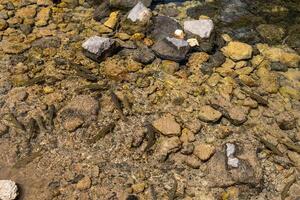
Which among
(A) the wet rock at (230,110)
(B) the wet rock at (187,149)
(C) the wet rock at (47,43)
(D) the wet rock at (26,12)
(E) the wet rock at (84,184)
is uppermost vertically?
(D) the wet rock at (26,12)

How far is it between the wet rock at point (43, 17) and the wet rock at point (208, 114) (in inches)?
149

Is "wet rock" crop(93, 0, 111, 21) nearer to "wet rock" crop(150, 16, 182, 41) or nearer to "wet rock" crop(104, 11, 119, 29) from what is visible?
"wet rock" crop(104, 11, 119, 29)

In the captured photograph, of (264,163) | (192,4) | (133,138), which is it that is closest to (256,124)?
(264,163)

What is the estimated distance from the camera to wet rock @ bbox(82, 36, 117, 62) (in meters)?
7.63

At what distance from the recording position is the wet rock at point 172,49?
7.72m

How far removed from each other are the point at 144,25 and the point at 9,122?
3.37 m

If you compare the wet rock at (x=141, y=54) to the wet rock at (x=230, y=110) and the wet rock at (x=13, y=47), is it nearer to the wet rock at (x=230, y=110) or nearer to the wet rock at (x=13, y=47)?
the wet rock at (x=230, y=110)

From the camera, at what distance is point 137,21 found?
27.4 ft

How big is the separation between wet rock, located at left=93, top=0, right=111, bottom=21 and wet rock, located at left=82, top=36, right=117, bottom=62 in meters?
1.01

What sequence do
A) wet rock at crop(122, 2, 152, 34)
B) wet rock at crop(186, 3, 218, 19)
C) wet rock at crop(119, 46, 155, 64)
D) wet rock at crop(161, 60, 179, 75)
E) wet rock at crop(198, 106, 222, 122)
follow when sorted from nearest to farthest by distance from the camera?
wet rock at crop(198, 106, 222, 122) → wet rock at crop(161, 60, 179, 75) → wet rock at crop(119, 46, 155, 64) → wet rock at crop(122, 2, 152, 34) → wet rock at crop(186, 3, 218, 19)

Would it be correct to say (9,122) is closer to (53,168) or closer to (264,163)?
(53,168)

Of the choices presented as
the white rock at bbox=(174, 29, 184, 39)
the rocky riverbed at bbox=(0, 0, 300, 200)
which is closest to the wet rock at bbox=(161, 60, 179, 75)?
the rocky riverbed at bbox=(0, 0, 300, 200)

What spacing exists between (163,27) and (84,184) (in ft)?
12.8

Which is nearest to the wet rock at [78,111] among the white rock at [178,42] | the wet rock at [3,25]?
the white rock at [178,42]
